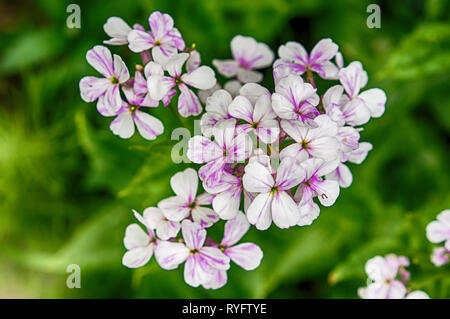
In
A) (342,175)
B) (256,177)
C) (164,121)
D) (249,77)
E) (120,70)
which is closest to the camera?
(256,177)

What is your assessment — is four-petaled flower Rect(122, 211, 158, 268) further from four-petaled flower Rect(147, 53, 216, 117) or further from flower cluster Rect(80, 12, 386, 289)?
four-petaled flower Rect(147, 53, 216, 117)

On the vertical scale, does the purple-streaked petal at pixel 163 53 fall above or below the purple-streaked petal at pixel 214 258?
above

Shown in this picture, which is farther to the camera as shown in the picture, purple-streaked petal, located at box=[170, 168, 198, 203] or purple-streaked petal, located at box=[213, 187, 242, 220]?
purple-streaked petal, located at box=[170, 168, 198, 203]

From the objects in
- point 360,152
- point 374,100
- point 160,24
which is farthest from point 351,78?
point 160,24

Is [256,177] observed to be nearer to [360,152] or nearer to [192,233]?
[192,233]

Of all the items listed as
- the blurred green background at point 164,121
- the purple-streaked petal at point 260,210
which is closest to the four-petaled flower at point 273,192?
the purple-streaked petal at point 260,210

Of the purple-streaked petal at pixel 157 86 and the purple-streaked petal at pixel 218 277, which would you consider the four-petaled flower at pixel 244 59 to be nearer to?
the purple-streaked petal at pixel 157 86

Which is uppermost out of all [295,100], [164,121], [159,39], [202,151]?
[164,121]

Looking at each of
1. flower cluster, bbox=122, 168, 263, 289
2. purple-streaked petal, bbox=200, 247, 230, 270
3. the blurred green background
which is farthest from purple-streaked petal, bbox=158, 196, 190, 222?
the blurred green background
